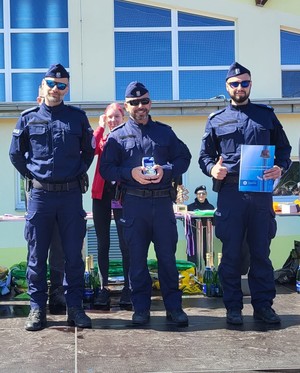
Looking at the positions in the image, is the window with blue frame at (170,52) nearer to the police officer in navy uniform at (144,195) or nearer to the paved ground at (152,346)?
the police officer in navy uniform at (144,195)

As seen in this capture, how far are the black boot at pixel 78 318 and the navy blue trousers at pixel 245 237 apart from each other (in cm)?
126

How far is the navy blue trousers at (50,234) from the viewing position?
4.95m

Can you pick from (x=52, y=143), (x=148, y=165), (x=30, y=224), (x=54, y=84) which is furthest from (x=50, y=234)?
(x=54, y=84)

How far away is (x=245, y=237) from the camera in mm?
5203

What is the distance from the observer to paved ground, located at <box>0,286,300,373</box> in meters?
3.98

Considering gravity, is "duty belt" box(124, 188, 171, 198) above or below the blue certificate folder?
below

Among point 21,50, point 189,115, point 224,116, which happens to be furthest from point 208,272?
point 21,50

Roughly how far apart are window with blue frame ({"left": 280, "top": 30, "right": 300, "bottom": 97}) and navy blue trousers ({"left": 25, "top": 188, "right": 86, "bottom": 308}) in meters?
6.67

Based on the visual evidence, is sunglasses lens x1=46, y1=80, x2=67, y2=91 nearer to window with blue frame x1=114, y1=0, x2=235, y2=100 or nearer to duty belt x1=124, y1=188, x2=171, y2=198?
duty belt x1=124, y1=188, x2=171, y2=198

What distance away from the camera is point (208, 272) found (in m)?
6.71

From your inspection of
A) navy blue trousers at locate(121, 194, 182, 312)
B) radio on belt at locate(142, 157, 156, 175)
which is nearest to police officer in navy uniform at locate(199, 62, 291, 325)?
navy blue trousers at locate(121, 194, 182, 312)

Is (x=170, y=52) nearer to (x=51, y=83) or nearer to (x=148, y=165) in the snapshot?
(x=51, y=83)

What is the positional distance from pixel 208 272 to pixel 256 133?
223 cm

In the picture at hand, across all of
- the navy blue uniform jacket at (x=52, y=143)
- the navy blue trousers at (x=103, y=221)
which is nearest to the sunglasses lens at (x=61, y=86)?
the navy blue uniform jacket at (x=52, y=143)
